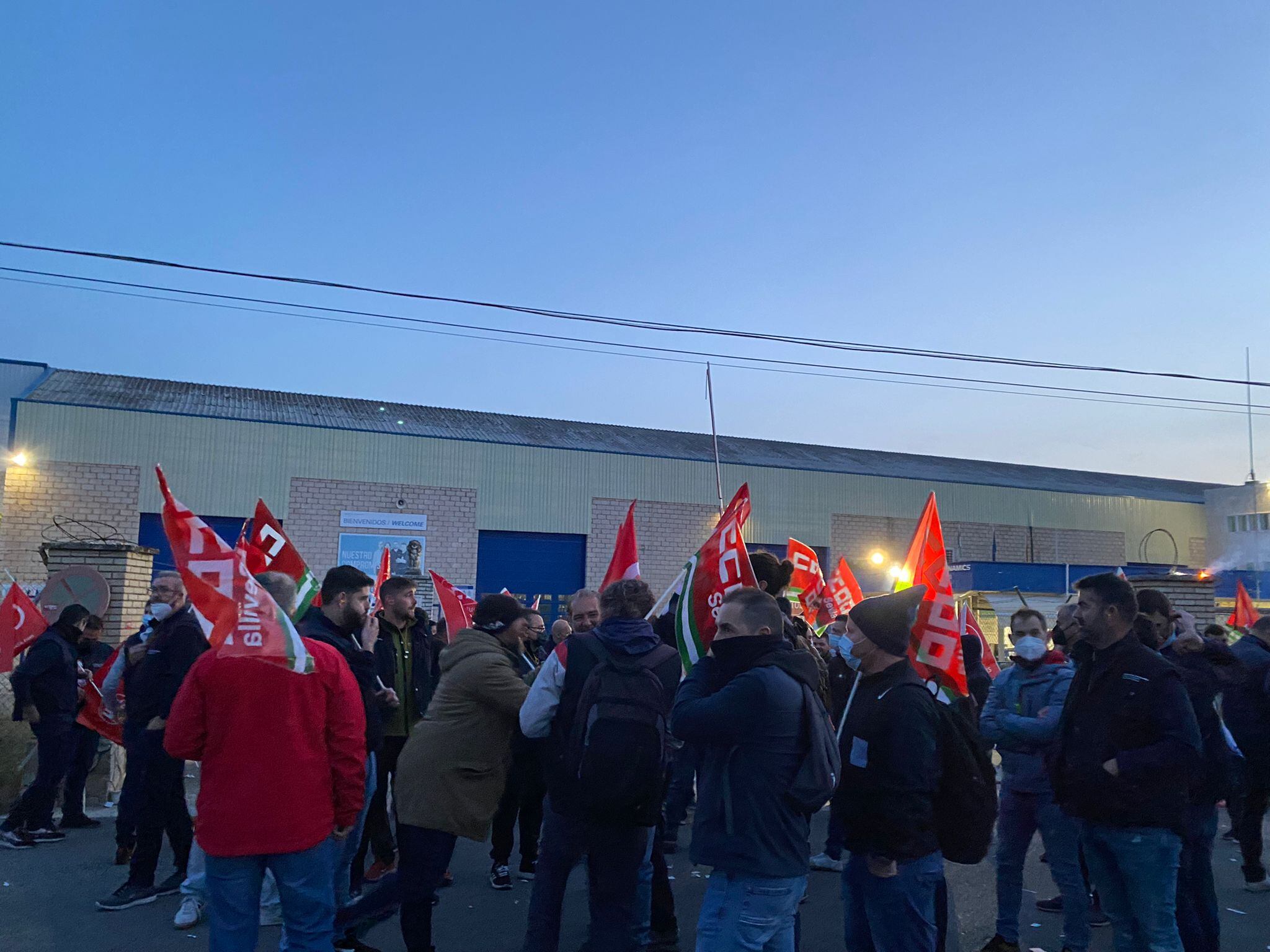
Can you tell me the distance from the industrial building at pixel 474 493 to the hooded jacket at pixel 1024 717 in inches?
752

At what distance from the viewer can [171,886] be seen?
6012mm

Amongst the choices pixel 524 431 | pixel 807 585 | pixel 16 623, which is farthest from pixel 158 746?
pixel 524 431

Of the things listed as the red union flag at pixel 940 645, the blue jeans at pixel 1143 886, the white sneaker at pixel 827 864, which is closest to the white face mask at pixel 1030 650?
the red union flag at pixel 940 645

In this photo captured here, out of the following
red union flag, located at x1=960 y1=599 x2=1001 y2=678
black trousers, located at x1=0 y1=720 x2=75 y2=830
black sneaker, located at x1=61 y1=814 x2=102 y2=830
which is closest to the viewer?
black trousers, located at x1=0 y1=720 x2=75 y2=830

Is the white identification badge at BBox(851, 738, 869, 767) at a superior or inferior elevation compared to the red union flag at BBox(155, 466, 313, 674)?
inferior

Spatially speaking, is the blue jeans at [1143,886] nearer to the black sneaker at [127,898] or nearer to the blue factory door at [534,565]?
the black sneaker at [127,898]

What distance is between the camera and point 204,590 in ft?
12.3

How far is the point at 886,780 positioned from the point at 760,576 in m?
2.33

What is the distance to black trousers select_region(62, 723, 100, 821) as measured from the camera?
25.9 feet

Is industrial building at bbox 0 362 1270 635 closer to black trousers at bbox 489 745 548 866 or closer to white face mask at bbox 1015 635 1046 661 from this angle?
black trousers at bbox 489 745 548 866

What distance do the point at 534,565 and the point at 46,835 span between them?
61.3ft

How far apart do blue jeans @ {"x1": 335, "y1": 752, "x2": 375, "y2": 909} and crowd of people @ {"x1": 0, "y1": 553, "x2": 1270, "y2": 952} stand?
0.08ft

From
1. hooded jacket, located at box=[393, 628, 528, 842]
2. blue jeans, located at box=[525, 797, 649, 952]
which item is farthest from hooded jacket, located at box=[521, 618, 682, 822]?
hooded jacket, located at box=[393, 628, 528, 842]

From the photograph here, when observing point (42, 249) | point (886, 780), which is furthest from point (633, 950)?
point (42, 249)
